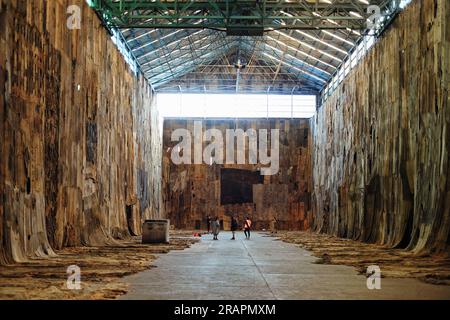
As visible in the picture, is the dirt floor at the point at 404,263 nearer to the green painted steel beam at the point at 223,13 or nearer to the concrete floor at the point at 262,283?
the concrete floor at the point at 262,283

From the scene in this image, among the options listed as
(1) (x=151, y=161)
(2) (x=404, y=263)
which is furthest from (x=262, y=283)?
(1) (x=151, y=161)

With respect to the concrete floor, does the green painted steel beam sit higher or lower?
higher

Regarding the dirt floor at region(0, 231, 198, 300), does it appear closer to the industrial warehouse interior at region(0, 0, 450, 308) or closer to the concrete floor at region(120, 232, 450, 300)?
the industrial warehouse interior at region(0, 0, 450, 308)

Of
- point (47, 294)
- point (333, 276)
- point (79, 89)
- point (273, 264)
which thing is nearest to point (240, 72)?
point (79, 89)

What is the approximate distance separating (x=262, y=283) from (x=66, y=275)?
13.1ft

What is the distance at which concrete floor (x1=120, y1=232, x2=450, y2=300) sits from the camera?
10.5 m

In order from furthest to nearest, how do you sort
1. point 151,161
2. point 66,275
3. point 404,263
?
point 151,161 < point 404,263 < point 66,275

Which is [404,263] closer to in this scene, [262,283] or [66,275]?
[262,283]

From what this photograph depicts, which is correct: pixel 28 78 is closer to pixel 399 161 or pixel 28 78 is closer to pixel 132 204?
pixel 399 161

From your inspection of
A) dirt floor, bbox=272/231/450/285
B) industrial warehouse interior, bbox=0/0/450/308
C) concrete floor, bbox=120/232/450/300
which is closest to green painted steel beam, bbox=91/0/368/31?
industrial warehouse interior, bbox=0/0/450/308

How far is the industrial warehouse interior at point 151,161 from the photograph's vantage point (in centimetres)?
1318

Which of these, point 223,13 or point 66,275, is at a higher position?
point 223,13

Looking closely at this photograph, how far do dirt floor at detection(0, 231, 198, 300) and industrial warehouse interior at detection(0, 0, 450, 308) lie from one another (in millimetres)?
Result: 53

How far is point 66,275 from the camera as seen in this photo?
1335 centimetres
